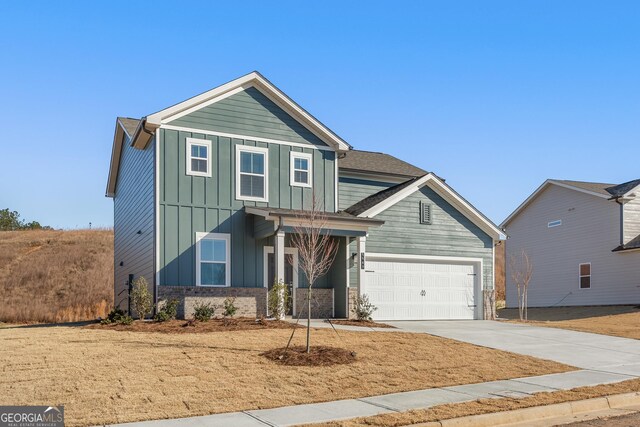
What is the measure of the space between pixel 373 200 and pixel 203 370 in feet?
42.9

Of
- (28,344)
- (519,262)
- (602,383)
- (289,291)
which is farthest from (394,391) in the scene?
(519,262)

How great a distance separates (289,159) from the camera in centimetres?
2188

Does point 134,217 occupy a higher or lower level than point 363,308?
higher

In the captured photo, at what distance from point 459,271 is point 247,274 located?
840cm

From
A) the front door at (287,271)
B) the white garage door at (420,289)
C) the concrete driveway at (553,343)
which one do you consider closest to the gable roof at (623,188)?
the white garage door at (420,289)

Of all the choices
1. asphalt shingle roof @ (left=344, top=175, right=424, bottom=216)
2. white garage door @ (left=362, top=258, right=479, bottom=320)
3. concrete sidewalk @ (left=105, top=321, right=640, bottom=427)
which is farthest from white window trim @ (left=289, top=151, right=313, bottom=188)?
concrete sidewalk @ (left=105, top=321, right=640, bottom=427)

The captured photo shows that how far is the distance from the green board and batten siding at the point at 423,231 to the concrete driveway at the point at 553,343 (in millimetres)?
2950

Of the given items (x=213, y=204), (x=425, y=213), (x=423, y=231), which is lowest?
(x=423, y=231)

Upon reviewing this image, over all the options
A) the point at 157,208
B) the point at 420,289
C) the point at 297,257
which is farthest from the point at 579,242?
the point at 157,208

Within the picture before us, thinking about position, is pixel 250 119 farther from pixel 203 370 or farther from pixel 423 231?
pixel 203 370

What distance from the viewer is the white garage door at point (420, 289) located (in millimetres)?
22391

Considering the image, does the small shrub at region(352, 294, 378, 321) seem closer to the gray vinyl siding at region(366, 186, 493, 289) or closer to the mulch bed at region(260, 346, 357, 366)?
the gray vinyl siding at region(366, 186, 493, 289)

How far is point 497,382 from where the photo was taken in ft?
38.6

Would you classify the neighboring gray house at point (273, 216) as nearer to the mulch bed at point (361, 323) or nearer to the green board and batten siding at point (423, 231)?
the green board and batten siding at point (423, 231)
